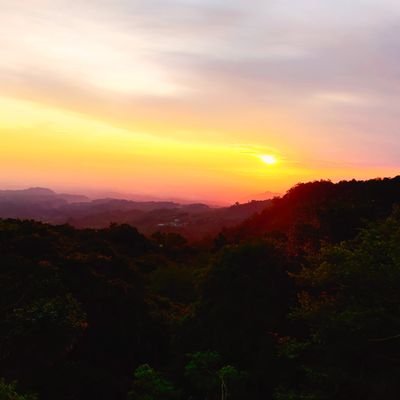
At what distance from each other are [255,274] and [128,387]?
6.57 metres

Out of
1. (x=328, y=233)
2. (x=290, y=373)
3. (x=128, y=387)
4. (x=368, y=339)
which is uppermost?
(x=328, y=233)

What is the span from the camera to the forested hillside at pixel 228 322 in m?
12.8

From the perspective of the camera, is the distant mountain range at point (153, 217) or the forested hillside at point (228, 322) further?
the distant mountain range at point (153, 217)

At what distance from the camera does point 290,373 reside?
14797mm

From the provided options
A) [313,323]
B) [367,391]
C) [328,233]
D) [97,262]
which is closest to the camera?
[367,391]

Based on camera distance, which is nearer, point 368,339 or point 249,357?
point 368,339

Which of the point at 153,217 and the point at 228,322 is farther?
the point at 153,217

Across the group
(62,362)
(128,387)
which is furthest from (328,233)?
(62,362)

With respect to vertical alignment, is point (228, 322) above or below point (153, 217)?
below

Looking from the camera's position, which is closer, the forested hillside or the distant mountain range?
the forested hillside

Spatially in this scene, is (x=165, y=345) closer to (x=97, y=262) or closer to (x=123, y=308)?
(x=123, y=308)

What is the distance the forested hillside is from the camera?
12812 millimetres

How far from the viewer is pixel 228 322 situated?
17.0 meters

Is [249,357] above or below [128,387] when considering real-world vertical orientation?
above
